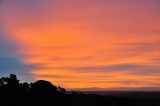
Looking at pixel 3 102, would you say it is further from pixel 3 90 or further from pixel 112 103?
pixel 112 103

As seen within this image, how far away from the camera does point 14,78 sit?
67500mm

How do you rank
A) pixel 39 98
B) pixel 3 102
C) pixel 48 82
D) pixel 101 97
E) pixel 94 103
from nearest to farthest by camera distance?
pixel 3 102, pixel 39 98, pixel 48 82, pixel 94 103, pixel 101 97

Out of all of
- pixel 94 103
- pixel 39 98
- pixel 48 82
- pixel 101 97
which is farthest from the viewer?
pixel 101 97

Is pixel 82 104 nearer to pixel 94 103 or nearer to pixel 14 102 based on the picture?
pixel 94 103

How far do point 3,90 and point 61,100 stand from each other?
8645mm

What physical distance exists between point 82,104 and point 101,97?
33.6 ft

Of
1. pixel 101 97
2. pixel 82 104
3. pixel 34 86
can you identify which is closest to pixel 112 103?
pixel 101 97

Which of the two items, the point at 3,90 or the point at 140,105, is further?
the point at 140,105

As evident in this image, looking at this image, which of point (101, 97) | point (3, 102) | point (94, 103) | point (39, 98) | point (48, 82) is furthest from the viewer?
point (101, 97)

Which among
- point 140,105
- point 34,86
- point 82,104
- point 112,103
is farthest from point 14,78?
point 140,105

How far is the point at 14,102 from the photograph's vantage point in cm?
6219

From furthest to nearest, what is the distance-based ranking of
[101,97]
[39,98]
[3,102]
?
1. [101,97]
2. [39,98]
3. [3,102]

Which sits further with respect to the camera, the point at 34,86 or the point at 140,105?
the point at 140,105

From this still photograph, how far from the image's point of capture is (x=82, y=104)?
70438 mm
